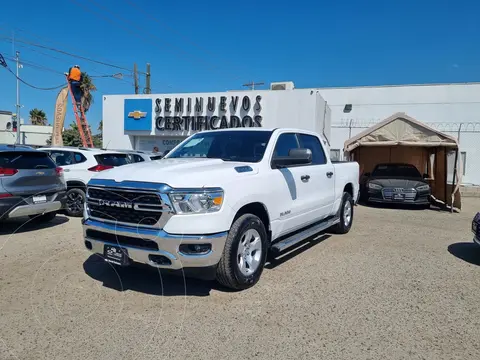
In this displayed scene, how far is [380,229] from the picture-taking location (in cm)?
856

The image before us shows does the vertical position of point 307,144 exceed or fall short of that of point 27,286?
it exceeds it

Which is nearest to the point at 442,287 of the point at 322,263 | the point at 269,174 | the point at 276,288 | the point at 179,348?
the point at 322,263

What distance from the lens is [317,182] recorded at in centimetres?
605

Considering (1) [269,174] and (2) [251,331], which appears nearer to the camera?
(2) [251,331]

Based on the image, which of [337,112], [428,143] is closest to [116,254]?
[428,143]

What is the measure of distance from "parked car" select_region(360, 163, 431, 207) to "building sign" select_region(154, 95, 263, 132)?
803cm

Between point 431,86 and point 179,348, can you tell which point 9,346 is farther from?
point 431,86

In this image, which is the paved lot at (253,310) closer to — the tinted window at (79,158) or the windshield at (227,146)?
the windshield at (227,146)

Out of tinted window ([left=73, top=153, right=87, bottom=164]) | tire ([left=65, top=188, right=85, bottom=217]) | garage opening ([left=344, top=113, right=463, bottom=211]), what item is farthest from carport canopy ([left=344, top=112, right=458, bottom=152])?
tire ([left=65, top=188, right=85, bottom=217])

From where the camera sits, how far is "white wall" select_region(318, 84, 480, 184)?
2092 cm

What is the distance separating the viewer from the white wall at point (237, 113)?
1800cm

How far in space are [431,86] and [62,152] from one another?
20.0 meters

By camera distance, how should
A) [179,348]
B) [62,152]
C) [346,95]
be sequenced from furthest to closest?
[346,95], [62,152], [179,348]

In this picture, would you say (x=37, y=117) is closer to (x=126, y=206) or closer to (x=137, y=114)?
(x=137, y=114)
